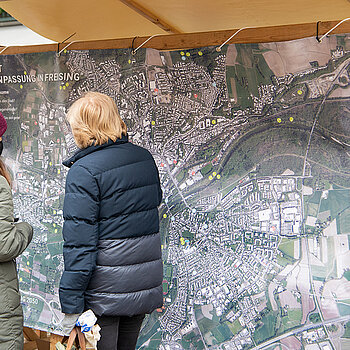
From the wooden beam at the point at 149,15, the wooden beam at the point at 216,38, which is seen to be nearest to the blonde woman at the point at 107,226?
the wooden beam at the point at 216,38

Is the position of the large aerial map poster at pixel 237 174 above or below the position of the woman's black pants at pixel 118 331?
above

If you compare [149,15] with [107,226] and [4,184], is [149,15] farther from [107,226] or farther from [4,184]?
[107,226]

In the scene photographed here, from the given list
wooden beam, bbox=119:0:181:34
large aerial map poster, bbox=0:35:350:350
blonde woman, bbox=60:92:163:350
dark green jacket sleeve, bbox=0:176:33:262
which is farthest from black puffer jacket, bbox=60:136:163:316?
wooden beam, bbox=119:0:181:34

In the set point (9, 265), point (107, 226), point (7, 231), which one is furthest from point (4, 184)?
point (107, 226)

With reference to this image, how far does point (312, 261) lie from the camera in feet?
9.71

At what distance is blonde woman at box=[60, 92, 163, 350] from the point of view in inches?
95.0

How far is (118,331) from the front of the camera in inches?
104

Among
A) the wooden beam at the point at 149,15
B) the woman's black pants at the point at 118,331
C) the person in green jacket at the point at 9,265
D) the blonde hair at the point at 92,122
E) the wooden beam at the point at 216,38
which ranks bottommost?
the woman's black pants at the point at 118,331

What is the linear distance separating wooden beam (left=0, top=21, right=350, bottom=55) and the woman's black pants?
1.51 metres

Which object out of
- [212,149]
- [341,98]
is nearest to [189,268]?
[212,149]

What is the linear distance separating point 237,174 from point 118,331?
106 cm

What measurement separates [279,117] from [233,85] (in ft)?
1.00

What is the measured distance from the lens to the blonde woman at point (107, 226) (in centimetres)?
241

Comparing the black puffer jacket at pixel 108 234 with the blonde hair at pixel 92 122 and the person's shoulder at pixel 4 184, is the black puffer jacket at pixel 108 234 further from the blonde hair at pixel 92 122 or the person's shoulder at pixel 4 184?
the person's shoulder at pixel 4 184
